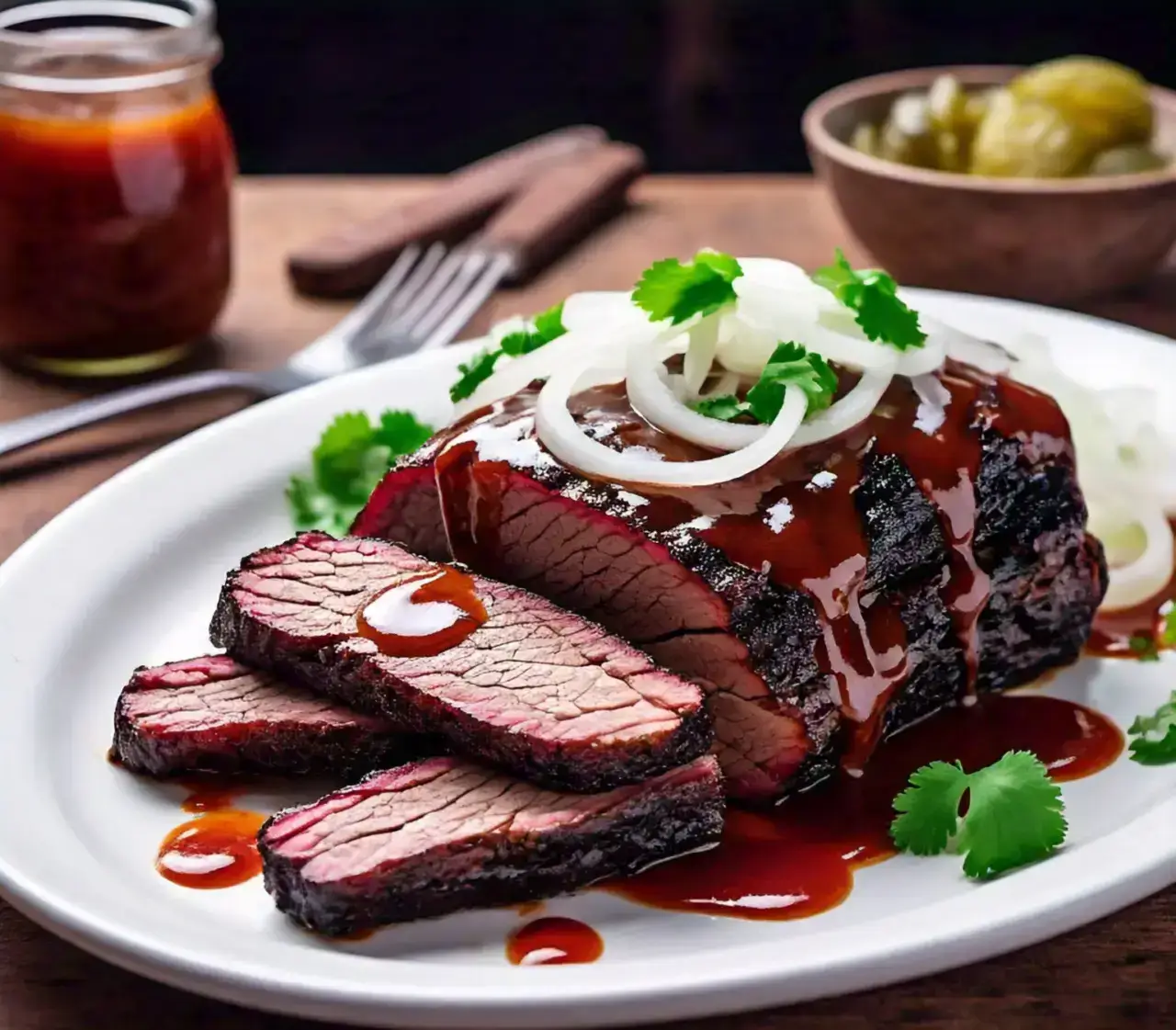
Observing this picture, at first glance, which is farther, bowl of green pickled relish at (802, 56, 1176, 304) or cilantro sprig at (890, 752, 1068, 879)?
bowl of green pickled relish at (802, 56, 1176, 304)

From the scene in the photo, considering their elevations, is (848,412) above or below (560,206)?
above

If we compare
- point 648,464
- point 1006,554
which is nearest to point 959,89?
point 1006,554

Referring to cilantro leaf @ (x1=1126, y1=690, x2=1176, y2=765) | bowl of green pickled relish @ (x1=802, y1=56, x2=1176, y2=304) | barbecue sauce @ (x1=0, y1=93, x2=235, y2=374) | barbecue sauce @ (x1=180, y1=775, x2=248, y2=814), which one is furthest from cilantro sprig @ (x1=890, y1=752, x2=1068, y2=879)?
barbecue sauce @ (x1=0, y1=93, x2=235, y2=374)

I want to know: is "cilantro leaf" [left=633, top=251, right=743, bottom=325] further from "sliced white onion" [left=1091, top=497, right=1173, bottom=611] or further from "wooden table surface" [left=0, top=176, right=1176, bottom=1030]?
"wooden table surface" [left=0, top=176, right=1176, bottom=1030]

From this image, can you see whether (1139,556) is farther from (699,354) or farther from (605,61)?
(605,61)

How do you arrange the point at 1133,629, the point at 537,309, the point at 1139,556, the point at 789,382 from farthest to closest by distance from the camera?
1. the point at 537,309
2. the point at 1139,556
3. the point at 1133,629
4. the point at 789,382

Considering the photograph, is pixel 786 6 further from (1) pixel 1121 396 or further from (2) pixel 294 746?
(2) pixel 294 746

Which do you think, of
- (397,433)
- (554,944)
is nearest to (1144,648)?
(554,944)
